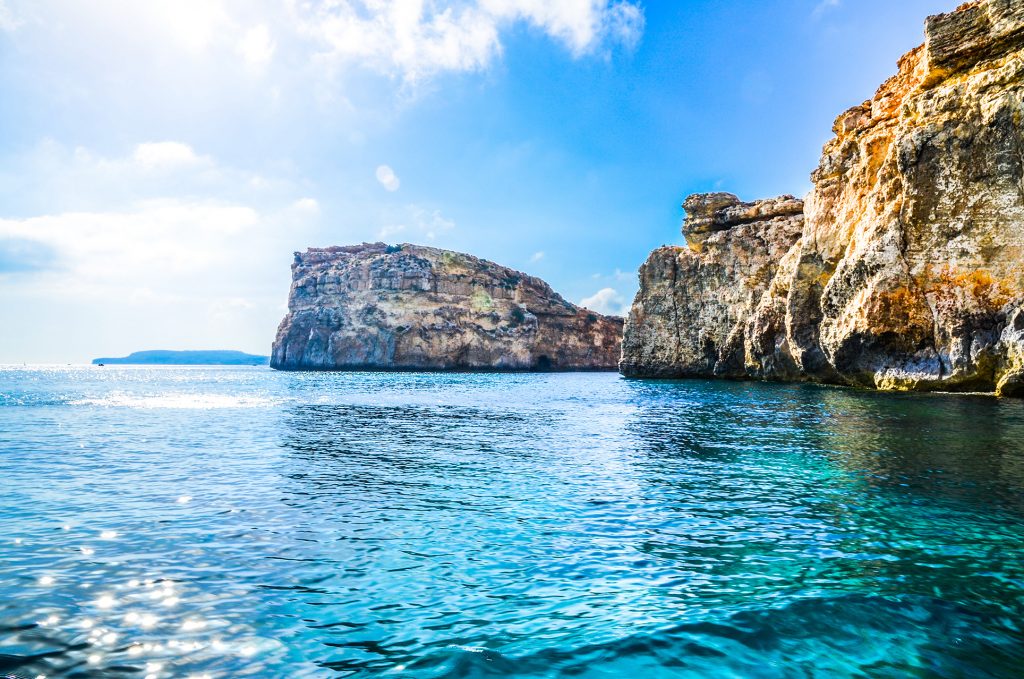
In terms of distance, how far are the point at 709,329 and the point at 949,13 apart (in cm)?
4602

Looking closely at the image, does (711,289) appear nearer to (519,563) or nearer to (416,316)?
(519,563)

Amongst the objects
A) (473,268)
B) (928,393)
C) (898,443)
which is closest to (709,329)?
(928,393)

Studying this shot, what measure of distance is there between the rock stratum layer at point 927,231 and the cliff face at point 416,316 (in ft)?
325

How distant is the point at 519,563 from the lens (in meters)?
8.00

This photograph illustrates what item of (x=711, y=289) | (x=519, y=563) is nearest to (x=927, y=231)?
(x=711, y=289)

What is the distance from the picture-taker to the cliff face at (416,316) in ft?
483

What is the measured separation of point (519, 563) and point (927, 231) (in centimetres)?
4389

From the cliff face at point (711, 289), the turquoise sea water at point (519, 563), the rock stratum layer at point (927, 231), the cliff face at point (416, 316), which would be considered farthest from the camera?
the cliff face at point (416, 316)

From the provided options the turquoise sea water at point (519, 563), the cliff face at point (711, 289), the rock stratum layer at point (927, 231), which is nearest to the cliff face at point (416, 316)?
the cliff face at point (711, 289)

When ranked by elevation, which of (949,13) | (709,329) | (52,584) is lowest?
(52,584)

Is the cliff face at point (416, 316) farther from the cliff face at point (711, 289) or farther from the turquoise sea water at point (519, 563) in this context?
the turquoise sea water at point (519, 563)

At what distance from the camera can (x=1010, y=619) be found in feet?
19.8

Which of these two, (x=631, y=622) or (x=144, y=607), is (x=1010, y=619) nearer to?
(x=631, y=622)

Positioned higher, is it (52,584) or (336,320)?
(336,320)
